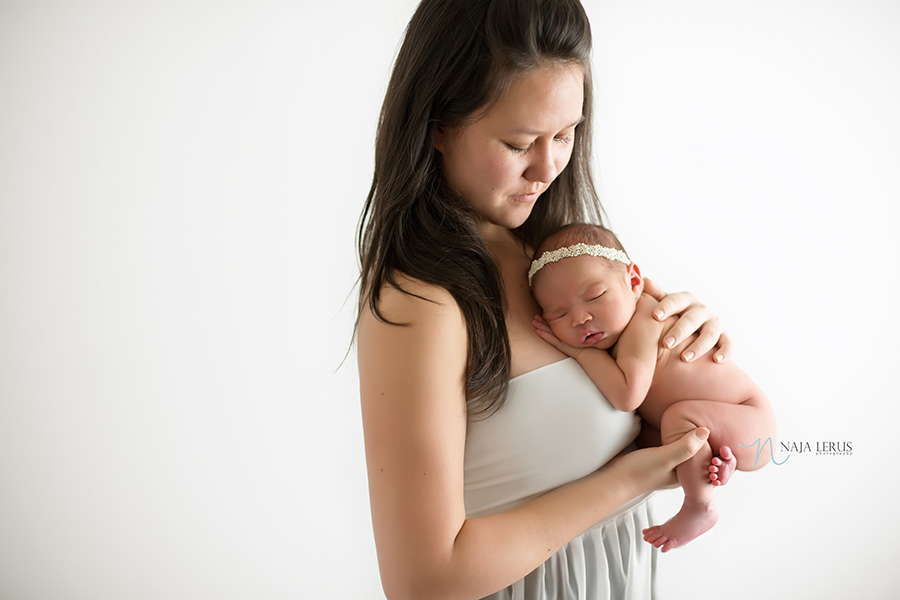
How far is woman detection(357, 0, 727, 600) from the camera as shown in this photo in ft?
3.24

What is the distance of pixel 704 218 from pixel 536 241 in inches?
54.3

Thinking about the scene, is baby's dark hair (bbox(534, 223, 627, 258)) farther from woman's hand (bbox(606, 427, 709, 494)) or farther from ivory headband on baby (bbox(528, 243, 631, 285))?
woman's hand (bbox(606, 427, 709, 494))

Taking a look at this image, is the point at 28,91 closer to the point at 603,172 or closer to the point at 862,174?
the point at 603,172

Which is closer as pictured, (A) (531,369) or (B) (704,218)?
(A) (531,369)

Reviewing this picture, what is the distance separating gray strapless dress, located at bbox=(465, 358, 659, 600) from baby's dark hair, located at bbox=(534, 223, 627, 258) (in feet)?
0.92

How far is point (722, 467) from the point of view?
1.25m

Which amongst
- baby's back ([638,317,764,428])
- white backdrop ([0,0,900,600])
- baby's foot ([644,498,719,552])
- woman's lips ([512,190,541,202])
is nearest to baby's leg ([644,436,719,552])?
baby's foot ([644,498,719,552])

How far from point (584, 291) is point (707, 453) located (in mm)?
383

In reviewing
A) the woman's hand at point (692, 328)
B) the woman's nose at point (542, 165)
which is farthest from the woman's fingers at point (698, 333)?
the woman's nose at point (542, 165)

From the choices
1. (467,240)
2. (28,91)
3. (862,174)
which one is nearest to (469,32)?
(467,240)

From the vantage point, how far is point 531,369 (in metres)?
1.18

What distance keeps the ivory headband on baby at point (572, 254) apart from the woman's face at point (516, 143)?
0.15 metres

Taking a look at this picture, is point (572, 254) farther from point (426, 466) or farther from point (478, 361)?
point (426, 466)

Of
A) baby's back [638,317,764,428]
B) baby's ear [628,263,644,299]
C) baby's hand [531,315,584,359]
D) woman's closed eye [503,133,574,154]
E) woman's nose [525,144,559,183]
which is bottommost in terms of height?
baby's back [638,317,764,428]
